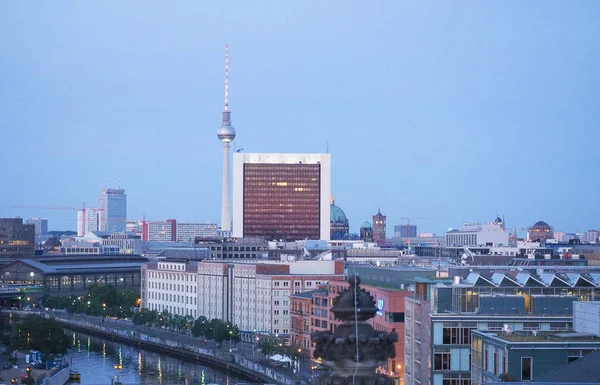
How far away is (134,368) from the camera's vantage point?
7531 cm

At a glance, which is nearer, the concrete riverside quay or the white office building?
the concrete riverside quay

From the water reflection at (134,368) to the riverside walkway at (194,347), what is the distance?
33.7 inches

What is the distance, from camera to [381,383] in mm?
10305

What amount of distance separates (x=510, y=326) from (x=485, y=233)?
133 m

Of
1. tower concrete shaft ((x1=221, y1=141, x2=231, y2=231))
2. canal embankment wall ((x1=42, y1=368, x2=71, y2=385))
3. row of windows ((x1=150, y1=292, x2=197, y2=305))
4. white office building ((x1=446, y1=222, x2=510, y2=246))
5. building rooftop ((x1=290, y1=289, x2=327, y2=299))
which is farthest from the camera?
tower concrete shaft ((x1=221, y1=141, x2=231, y2=231))

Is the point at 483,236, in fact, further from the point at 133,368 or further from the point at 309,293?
the point at 133,368

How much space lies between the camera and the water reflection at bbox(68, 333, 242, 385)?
225 feet

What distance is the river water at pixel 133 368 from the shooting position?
68.3 m

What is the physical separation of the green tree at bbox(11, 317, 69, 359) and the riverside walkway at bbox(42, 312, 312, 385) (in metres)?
8.30

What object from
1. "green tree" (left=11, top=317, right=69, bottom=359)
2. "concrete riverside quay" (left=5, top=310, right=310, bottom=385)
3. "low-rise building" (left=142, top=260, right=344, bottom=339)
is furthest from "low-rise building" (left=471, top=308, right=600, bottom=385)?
"low-rise building" (left=142, top=260, right=344, bottom=339)

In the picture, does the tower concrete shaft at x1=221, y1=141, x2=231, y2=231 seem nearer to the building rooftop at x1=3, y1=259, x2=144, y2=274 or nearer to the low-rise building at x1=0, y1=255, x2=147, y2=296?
the building rooftop at x1=3, y1=259, x2=144, y2=274

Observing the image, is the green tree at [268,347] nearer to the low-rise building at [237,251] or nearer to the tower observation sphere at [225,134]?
the low-rise building at [237,251]

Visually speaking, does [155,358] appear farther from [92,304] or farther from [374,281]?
[92,304]

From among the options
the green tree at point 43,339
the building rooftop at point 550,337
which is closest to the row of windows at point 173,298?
A: the green tree at point 43,339
